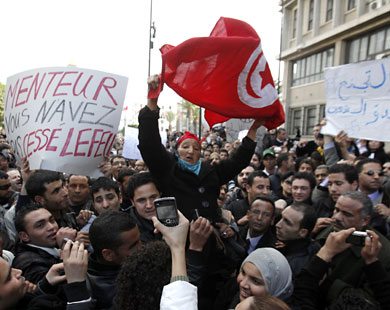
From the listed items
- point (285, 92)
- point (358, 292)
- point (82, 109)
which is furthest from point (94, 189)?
point (285, 92)

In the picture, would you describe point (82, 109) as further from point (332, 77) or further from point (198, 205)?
point (332, 77)

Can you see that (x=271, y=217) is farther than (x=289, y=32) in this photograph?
No

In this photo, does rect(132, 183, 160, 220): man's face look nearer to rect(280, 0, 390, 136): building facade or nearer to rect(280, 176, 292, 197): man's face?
rect(280, 176, 292, 197): man's face

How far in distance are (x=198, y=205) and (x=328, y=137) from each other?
3214 millimetres

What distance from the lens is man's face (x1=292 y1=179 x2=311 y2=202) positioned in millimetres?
3889

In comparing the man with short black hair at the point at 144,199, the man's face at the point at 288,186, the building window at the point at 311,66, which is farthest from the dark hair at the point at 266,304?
the building window at the point at 311,66

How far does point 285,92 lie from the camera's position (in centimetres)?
2603

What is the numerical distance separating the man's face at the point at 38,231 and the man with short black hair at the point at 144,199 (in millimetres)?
612

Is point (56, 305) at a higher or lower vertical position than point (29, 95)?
lower

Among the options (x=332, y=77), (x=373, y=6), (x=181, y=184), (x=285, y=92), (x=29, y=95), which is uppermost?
(x=373, y=6)

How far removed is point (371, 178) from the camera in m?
3.58

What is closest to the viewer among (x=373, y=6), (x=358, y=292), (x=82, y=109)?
(x=358, y=292)

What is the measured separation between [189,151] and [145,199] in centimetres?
53

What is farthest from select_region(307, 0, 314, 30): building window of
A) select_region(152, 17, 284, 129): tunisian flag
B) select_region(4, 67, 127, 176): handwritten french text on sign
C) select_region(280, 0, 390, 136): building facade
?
select_region(4, 67, 127, 176): handwritten french text on sign
